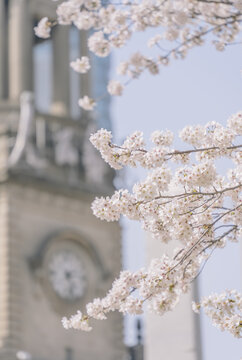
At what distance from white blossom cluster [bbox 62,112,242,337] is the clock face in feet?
110

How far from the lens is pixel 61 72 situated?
49.5 metres

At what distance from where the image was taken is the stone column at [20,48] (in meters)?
47.9

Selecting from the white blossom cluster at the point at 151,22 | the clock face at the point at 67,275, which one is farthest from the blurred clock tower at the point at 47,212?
the white blossom cluster at the point at 151,22

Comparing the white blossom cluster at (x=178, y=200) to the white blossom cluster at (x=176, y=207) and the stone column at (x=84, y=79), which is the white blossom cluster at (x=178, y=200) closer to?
the white blossom cluster at (x=176, y=207)

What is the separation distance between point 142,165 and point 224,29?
3136 mm

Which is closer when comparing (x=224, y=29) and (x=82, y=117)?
(x=224, y=29)

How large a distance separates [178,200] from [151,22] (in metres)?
3.36

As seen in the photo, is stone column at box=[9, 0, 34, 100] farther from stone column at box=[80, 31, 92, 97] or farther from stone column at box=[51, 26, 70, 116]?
stone column at box=[80, 31, 92, 97]

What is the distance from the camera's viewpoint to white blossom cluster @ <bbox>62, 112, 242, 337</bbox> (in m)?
11.2

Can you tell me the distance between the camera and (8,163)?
4434 centimetres

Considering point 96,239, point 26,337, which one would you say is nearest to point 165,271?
point 26,337

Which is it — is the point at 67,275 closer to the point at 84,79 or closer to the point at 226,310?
the point at 84,79

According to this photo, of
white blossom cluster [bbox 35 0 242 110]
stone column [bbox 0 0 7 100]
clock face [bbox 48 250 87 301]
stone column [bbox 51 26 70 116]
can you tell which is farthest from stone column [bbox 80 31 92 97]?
white blossom cluster [bbox 35 0 242 110]

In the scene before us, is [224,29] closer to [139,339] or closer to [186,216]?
[186,216]
